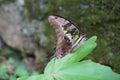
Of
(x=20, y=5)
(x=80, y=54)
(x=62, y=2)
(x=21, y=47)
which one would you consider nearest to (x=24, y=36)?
(x=21, y=47)

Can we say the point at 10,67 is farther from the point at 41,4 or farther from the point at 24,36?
the point at 41,4

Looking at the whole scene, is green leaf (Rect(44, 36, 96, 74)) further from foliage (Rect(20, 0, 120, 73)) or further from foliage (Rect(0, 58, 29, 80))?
foliage (Rect(0, 58, 29, 80))

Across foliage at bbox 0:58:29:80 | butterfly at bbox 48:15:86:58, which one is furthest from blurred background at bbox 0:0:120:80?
butterfly at bbox 48:15:86:58

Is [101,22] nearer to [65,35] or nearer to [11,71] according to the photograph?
[65,35]

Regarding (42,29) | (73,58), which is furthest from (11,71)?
(73,58)

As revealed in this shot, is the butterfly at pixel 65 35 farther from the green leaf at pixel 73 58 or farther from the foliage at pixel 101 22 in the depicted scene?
the foliage at pixel 101 22

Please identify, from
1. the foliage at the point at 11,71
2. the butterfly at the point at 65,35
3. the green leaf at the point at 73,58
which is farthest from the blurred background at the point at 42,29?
the green leaf at the point at 73,58
